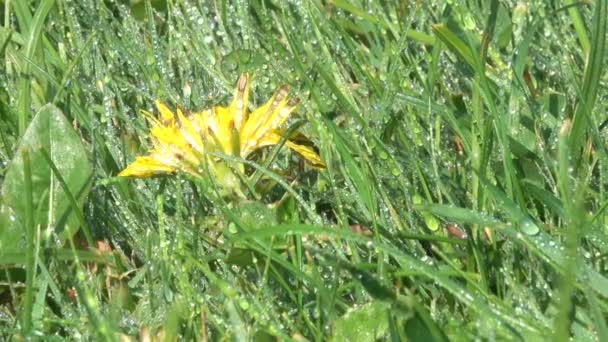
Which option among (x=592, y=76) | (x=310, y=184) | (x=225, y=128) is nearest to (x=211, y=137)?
(x=225, y=128)

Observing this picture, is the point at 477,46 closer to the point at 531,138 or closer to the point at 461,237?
the point at 531,138

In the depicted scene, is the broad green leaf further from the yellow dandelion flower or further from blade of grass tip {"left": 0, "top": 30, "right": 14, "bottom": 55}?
blade of grass tip {"left": 0, "top": 30, "right": 14, "bottom": 55}

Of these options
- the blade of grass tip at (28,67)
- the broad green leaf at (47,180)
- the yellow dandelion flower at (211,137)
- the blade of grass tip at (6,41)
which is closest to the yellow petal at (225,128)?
the yellow dandelion flower at (211,137)

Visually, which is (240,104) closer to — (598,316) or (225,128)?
(225,128)

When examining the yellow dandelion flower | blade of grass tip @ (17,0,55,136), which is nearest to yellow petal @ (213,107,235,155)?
the yellow dandelion flower

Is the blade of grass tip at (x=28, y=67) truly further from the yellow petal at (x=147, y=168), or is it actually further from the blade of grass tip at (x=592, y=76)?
the blade of grass tip at (x=592, y=76)

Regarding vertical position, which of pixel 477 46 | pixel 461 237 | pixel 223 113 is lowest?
pixel 461 237

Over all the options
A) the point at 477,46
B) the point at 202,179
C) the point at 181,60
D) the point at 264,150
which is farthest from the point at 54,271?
the point at 477,46
